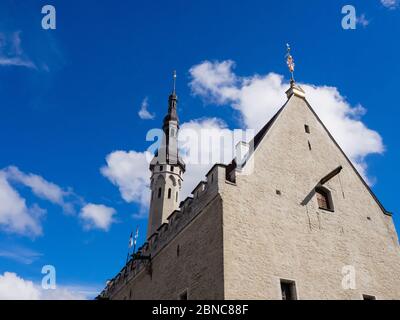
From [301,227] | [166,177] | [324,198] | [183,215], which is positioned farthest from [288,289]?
[166,177]

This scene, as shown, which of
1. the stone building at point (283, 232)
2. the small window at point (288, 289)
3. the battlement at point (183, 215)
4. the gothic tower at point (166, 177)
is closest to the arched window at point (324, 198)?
the stone building at point (283, 232)

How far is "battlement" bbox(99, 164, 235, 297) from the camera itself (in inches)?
558

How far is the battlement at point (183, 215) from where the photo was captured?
14.2 metres

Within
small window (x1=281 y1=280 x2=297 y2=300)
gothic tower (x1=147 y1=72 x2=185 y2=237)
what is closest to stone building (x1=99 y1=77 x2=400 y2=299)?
small window (x1=281 y1=280 x2=297 y2=300)

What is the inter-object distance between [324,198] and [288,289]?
193 inches

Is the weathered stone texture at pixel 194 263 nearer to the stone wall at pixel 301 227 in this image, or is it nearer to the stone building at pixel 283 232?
the stone building at pixel 283 232

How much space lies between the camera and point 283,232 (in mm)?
14195

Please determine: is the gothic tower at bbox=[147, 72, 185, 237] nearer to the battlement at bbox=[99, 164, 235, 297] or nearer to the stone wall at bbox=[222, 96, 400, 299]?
the battlement at bbox=[99, 164, 235, 297]

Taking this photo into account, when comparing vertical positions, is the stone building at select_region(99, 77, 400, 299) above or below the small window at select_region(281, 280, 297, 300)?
above

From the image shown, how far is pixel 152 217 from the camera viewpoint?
29.3 metres

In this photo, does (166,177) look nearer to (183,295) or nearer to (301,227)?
(183,295)

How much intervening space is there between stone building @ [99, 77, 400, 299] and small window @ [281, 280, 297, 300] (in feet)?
0.12

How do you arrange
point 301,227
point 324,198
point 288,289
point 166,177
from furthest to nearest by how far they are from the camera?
point 166,177 < point 324,198 < point 301,227 < point 288,289
